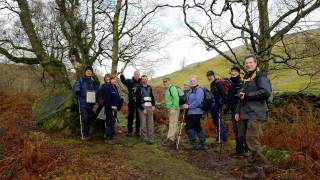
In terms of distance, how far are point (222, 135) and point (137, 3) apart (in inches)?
356

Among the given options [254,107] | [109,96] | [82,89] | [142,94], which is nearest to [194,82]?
[142,94]

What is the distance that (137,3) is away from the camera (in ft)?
57.2

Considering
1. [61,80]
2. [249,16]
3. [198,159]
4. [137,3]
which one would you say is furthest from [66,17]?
[198,159]

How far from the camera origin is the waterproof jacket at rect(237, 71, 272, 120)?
7.14m

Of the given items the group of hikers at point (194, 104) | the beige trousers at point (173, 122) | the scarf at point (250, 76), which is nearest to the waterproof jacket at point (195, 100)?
the group of hikers at point (194, 104)

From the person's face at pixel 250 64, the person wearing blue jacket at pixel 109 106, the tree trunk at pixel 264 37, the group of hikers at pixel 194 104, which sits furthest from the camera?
the tree trunk at pixel 264 37

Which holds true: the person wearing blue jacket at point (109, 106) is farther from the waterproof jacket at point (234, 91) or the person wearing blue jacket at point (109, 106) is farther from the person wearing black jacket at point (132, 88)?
the waterproof jacket at point (234, 91)

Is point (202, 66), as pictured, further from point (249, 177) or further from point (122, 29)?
point (249, 177)

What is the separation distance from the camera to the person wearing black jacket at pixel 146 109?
1121cm

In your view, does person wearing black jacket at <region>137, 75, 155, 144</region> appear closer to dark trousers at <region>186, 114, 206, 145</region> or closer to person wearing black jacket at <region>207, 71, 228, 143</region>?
dark trousers at <region>186, 114, 206, 145</region>

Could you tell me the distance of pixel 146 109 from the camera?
11.3 meters

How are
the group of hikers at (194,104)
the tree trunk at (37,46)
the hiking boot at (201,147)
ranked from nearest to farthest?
the group of hikers at (194,104), the hiking boot at (201,147), the tree trunk at (37,46)

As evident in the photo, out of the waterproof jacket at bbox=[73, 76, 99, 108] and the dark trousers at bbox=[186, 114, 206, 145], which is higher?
the waterproof jacket at bbox=[73, 76, 99, 108]

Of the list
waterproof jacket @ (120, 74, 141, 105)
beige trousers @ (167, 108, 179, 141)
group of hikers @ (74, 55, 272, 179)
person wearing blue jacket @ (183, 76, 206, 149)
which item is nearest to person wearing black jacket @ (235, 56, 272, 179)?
group of hikers @ (74, 55, 272, 179)
